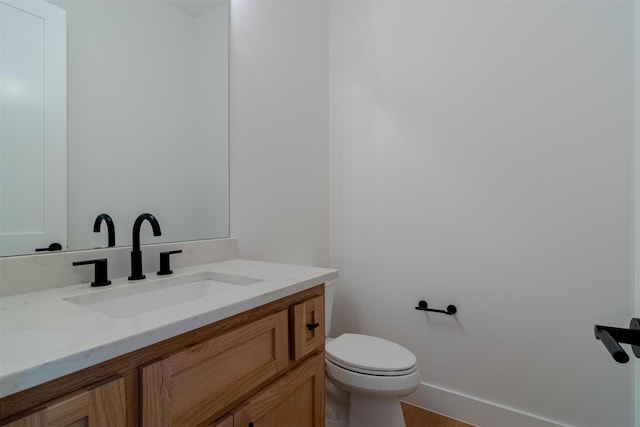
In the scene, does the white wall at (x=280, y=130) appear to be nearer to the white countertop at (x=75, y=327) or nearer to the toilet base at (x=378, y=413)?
the white countertop at (x=75, y=327)

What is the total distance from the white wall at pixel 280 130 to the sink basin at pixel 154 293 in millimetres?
352

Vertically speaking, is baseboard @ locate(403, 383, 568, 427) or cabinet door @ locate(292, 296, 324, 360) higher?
cabinet door @ locate(292, 296, 324, 360)

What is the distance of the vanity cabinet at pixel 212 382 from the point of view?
445 mm

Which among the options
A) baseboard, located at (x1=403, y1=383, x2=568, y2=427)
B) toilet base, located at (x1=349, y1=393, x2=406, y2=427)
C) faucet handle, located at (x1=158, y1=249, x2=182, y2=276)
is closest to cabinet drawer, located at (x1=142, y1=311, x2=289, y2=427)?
faucet handle, located at (x1=158, y1=249, x2=182, y2=276)

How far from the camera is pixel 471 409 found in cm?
157

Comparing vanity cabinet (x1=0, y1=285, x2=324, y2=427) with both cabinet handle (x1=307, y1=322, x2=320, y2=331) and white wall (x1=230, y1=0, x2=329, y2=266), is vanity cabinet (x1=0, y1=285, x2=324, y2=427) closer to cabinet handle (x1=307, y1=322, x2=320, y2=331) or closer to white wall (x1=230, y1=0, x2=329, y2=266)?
cabinet handle (x1=307, y1=322, x2=320, y2=331)

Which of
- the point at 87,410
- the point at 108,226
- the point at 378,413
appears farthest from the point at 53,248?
the point at 378,413

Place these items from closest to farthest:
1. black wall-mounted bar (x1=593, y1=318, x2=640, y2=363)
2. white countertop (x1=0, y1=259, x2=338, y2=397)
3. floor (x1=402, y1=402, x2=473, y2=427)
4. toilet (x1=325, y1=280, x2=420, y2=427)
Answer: white countertop (x1=0, y1=259, x2=338, y2=397) < black wall-mounted bar (x1=593, y1=318, x2=640, y2=363) < toilet (x1=325, y1=280, x2=420, y2=427) < floor (x1=402, y1=402, x2=473, y2=427)

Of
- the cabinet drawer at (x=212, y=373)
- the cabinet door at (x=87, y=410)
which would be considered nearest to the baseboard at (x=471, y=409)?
the cabinet drawer at (x=212, y=373)

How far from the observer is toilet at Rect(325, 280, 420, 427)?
1.24 metres

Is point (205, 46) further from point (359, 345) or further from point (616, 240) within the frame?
point (616, 240)

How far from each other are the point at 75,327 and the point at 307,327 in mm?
572

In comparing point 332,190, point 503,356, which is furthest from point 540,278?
point 332,190

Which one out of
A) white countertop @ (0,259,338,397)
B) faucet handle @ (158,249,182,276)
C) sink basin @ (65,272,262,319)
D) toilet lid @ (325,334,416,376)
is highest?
faucet handle @ (158,249,182,276)
